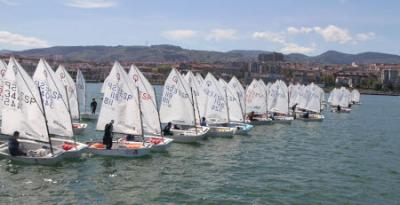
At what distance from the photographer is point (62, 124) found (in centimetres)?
2955

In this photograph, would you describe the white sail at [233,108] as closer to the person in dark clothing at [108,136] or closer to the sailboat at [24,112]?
the person in dark clothing at [108,136]

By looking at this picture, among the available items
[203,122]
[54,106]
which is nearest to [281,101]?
[203,122]

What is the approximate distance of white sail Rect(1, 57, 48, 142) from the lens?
2669 cm

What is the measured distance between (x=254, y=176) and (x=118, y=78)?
10190 millimetres

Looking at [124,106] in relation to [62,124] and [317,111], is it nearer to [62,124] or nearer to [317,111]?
[62,124]

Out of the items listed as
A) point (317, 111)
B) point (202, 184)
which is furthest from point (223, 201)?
point (317, 111)

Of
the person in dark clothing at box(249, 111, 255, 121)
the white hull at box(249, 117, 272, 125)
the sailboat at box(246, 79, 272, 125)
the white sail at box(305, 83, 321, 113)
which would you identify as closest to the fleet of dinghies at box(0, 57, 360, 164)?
the white hull at box(249, 117, 272, 125)

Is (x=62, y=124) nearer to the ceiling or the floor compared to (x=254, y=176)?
nearer to the ceiling

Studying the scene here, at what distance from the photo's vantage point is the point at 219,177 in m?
26.1

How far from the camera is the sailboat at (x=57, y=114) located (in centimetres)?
2798

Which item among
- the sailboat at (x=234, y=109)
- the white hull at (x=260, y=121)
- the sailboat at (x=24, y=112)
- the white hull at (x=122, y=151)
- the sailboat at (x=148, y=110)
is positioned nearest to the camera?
A: the sailboat at (x=24, y=112)

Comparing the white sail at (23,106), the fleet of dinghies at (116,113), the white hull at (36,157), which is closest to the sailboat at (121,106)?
the fleet of dinghies at (116,113)

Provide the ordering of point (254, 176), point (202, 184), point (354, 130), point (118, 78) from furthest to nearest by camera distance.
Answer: point (354, 130)
point (118, 78)
point (254, 176)
point (202, 184)

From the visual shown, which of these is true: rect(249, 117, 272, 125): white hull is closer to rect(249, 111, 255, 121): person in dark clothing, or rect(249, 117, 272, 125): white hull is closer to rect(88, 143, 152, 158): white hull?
rect(249, 111, 255, 121): person in dark clothing
